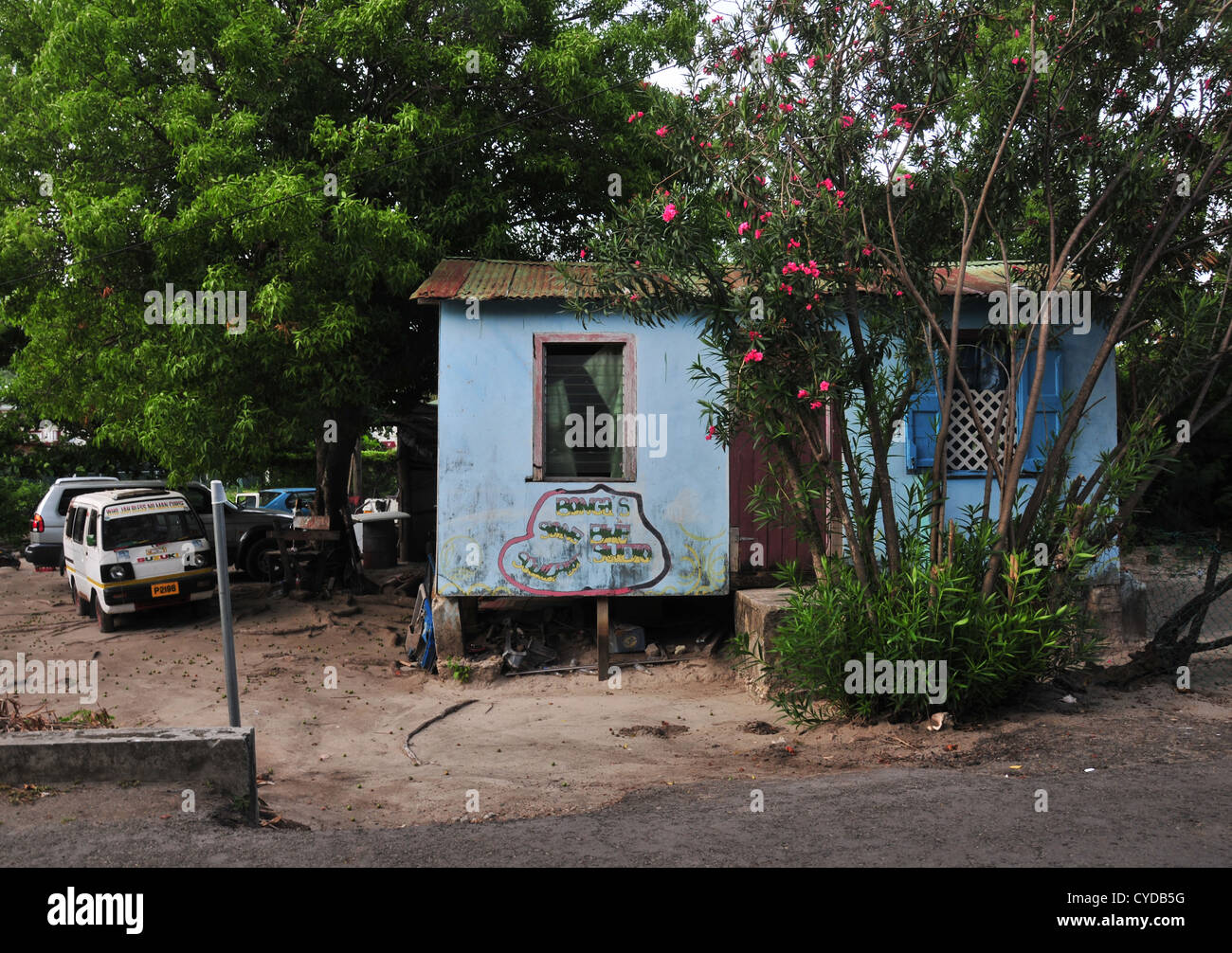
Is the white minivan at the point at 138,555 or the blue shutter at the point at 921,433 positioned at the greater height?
the blue shutter at the point at 921,433

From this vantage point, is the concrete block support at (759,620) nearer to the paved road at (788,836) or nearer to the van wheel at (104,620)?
the paved road at (788,836)

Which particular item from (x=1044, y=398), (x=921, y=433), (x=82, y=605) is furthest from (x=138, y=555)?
(x=1044, y=398)

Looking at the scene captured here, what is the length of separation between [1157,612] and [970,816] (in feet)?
24.6

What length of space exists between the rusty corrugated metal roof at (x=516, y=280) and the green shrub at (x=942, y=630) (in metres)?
2.99

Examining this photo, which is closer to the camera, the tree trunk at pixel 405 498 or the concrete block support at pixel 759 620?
the concrete block support at pixel 759 620

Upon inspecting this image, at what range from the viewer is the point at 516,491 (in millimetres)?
9500

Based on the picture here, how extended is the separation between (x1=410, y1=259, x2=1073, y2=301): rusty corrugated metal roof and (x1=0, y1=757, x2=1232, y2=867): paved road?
16.4 ft

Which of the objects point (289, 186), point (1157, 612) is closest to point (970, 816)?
point (1157, 612)

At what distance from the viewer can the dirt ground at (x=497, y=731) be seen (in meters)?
5.70

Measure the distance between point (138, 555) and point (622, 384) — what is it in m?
6.65

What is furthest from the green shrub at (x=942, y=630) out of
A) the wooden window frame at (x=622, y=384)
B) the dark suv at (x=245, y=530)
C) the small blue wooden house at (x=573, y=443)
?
the dark suv at (x=245, y=530)

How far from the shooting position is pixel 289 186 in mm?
10102

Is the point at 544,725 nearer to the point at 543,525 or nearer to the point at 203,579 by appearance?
the point at 543,525

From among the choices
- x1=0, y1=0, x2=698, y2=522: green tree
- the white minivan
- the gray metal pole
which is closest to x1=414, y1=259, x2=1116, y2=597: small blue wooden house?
x1=0, y1=0, x2=698, y2=522: green tree
